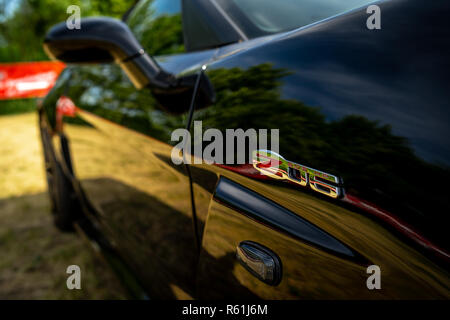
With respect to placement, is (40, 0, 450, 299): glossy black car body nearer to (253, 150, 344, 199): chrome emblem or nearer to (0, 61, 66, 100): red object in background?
(253, 150, 344, 199): chrome emblem

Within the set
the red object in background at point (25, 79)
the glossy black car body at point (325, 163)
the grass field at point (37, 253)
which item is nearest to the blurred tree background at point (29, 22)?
the red object in background at point (25, 79)

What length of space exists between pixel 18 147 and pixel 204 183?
639cm

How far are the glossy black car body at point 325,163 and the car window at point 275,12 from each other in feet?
0.15

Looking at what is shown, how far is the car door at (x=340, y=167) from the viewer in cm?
53

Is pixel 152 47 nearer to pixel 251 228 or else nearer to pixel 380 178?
pixel 251 228

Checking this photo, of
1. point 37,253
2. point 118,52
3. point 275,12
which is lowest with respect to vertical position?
point 37,253

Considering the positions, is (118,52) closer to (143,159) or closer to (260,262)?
(143,159)

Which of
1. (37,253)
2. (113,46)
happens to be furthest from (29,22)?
(113,46)

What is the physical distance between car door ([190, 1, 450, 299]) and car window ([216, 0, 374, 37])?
1.07 ft

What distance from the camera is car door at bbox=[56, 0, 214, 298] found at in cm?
105

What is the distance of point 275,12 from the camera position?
45.0 inches

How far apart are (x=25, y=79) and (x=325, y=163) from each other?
1204 centimetres
